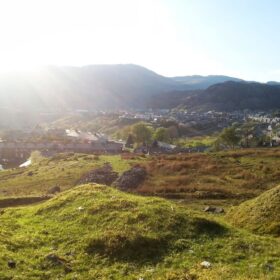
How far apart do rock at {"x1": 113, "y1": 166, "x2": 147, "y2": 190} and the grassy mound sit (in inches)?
981

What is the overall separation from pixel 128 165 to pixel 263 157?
23062 millimetres

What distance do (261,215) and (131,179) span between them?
3015cm

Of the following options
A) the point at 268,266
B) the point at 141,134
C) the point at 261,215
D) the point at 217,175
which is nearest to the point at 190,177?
the point at 217,175

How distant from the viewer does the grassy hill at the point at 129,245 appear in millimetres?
17609

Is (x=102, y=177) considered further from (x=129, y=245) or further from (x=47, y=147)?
(x=47, y=147)

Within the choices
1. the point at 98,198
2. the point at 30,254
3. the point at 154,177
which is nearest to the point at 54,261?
the point at 30,254

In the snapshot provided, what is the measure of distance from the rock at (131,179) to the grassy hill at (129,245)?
26516 mm

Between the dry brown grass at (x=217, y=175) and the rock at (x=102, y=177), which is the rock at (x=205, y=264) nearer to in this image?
the dry brown grass at (x=217, y=175)

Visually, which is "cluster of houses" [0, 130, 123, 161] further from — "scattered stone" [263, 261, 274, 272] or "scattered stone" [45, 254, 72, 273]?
"scattered stone" [263, 261, 274, 272]

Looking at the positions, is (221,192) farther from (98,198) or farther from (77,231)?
(77,231)

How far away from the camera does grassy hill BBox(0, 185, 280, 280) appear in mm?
17609

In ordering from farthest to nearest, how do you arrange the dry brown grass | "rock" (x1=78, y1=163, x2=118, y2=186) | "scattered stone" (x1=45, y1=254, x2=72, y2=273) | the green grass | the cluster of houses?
the cluster of houses < the green grass < "rock" (x1=78, y1=163, x2=118, y2=186) < the dry brown grass < "scattered stone" (x1=45, y1=254, x2=72, y2=273)

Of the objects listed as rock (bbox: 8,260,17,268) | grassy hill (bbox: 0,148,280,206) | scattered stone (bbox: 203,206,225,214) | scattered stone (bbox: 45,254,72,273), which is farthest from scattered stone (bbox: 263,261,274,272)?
grassy hill (bbox: 0,148,280,206)

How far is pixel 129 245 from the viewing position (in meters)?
20.1
